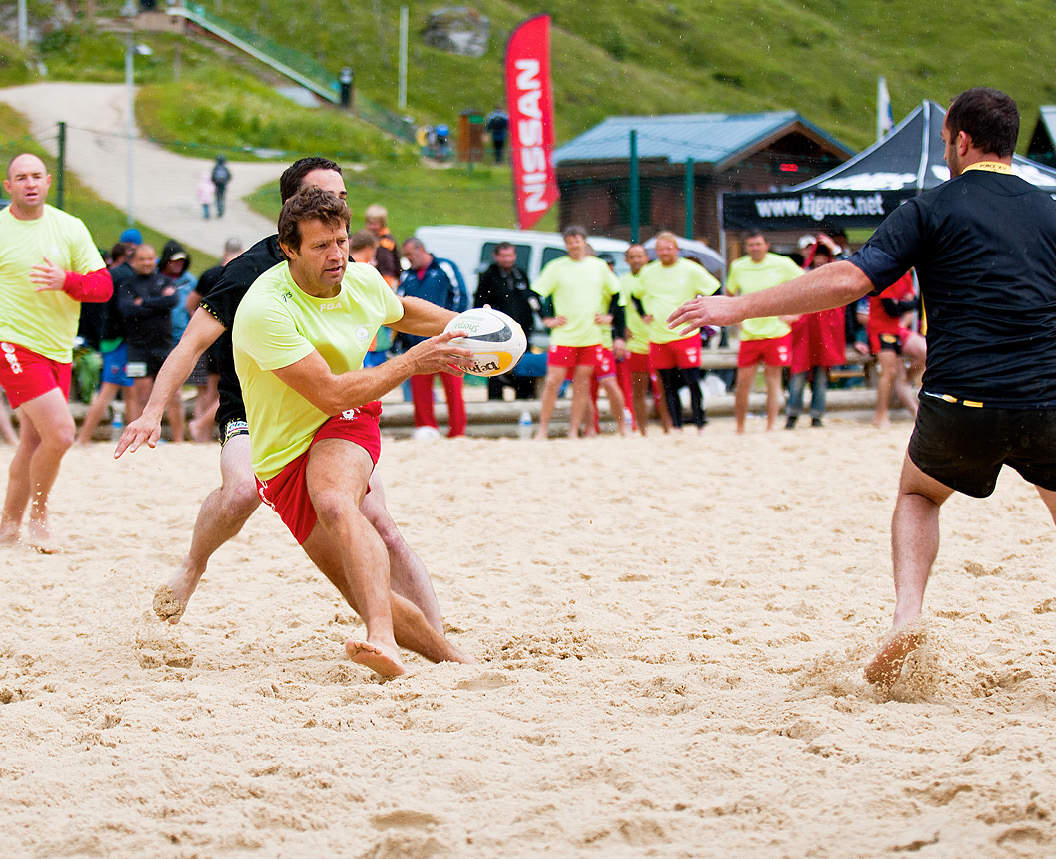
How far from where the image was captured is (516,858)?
7.68 feet

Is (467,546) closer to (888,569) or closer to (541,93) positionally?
(888,569)

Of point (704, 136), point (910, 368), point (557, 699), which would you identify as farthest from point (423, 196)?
point (557, 699)

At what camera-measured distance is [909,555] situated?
Answer: 135 inches

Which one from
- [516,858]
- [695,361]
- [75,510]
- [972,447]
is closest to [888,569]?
[972,447]

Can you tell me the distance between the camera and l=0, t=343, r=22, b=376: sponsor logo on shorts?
5.73 meters

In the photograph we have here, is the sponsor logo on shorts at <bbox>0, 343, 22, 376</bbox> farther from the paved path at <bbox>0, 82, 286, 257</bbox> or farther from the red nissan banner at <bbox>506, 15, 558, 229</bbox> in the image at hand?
the red nissan banner at <bbox>506, 15, 558, 229</bbox>

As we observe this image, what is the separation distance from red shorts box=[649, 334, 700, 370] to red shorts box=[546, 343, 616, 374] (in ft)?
1.77

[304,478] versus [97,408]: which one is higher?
[304,478]

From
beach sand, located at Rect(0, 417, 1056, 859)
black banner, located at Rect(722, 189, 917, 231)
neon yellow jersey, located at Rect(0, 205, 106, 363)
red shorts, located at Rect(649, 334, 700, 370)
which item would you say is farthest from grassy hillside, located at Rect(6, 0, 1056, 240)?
beach sand, located at Rect(0, 417, 1056, 859)

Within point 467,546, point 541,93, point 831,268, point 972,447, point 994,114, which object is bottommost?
point 467,546

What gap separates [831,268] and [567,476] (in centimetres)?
480

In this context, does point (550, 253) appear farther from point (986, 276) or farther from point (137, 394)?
point (986, 276)

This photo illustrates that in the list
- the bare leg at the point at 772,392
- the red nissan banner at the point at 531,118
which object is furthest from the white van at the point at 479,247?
the bare leg at the point at 772,392

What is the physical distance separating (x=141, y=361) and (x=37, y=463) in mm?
4552
